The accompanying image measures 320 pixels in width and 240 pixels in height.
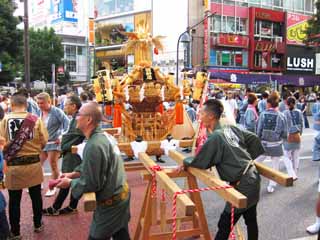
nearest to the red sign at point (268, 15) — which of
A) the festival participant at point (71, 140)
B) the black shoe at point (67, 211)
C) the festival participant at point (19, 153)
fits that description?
the festival participant at point (71, 140)

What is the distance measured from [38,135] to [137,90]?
8.41 feet

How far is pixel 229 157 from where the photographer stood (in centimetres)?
349

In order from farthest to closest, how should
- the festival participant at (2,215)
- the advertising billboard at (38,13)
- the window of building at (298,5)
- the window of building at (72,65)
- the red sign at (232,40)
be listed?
1. the advertising billboard at (38,13)
2. the window of building at (72,65)
3. the window of building at (298,5)
4. the red sign at (232,40)
5. the festival participant at (2,215)

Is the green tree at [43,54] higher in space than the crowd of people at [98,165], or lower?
higher

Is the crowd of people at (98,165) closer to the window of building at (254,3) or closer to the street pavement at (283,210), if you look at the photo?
the street pavement at (283,210)

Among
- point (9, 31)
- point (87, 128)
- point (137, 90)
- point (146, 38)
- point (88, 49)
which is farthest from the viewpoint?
point (88, 49)

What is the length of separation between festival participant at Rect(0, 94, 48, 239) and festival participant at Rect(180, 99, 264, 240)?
1.99 meters

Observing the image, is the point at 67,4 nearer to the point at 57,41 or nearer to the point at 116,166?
the point at 57,41

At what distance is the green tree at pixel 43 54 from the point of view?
37688mm

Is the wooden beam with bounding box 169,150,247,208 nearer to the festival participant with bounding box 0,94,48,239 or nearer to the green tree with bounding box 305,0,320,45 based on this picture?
the festival participant with bounding box 0,94,48,239

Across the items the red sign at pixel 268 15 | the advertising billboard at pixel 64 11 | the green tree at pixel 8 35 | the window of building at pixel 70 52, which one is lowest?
the green tree at pixel 8 35

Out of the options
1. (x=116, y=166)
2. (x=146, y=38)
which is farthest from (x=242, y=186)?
(x=146, y=38)

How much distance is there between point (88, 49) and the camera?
5356 cm

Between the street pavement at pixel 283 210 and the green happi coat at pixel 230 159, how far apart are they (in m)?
1.60
